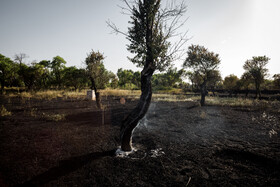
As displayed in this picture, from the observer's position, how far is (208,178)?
13.3ft

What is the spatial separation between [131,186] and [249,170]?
14.0 feet

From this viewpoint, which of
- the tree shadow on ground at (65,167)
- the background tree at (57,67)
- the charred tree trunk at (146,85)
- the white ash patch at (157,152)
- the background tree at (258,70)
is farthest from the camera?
the background tree at (57,67)

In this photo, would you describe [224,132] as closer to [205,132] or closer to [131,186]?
[205,132]

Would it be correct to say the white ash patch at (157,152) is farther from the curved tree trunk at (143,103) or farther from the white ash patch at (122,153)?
the curved tree trunk at (143,103)

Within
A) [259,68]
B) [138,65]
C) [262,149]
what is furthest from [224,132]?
[259,68]

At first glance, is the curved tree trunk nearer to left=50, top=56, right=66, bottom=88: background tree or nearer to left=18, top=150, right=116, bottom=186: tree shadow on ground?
left=18, top=150, right=116, bottom=186: tree shadow on ground

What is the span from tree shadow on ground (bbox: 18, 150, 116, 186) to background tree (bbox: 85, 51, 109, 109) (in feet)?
36.8

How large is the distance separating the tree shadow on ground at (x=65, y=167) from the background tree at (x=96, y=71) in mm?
11205

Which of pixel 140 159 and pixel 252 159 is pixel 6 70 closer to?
pixel 140 159

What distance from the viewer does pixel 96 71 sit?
1560 cm

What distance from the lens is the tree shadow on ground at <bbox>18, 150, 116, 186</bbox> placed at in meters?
3.82

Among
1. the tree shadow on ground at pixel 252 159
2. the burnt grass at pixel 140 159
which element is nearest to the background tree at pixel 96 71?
the burnt grass at pixel 140 159

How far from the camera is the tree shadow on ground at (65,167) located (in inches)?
150

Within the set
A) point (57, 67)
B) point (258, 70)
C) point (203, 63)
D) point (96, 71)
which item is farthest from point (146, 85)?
point (57, 67)
